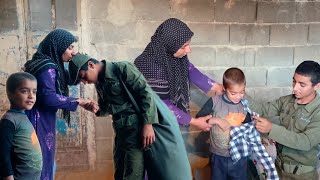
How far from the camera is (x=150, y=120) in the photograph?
8.93ft

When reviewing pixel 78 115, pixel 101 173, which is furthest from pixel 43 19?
pixel 101 173

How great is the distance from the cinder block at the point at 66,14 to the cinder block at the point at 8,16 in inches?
16.6

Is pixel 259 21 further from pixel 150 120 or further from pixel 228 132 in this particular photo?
pixel 150 120

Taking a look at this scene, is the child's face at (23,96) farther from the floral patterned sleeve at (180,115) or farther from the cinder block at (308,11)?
the cinder block at (308,11)

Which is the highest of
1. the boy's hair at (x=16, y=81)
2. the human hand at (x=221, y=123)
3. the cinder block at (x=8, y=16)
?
the cinder block at (x=8, y=16)

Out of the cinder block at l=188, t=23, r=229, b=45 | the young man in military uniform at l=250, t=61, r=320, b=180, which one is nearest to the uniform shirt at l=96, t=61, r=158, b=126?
the young man in military uniform at l=250, t=61, r=320, b=180

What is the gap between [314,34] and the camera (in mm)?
4500

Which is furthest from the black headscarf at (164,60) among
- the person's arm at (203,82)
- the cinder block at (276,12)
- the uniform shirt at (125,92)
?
the cinder block at (276,12)

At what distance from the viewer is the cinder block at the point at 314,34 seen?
448 centimetres

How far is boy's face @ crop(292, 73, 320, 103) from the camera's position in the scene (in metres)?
3.17

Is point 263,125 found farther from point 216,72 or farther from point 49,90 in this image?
point 49,90

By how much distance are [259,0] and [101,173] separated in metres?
2.65

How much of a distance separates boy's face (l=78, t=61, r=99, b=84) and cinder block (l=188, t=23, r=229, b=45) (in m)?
1.86

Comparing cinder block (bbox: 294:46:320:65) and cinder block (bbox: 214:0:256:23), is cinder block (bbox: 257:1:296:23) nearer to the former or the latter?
cinder block (bbox: 214:0:256:23)
